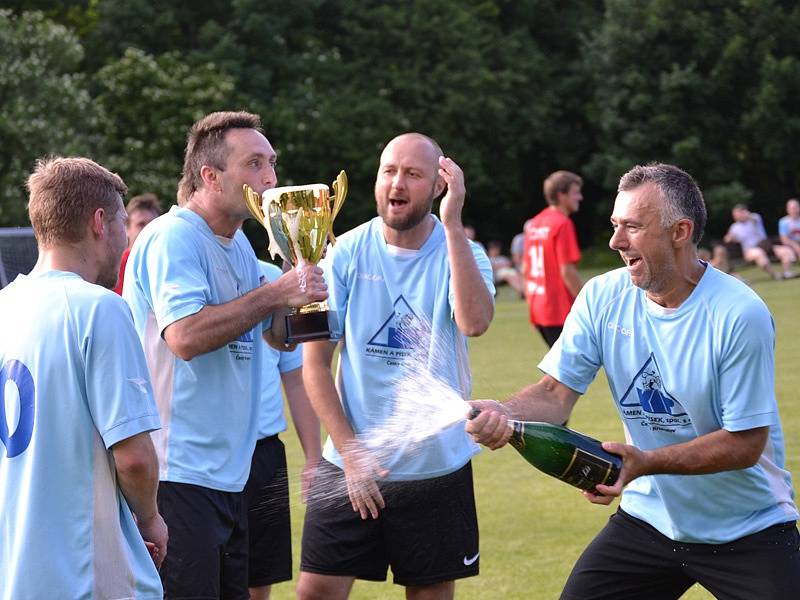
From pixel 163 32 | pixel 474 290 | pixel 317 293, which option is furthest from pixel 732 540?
pixel 163 32

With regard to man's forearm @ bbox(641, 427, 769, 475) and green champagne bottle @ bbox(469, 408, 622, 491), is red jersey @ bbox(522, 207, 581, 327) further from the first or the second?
green champagne bottle @ bbox(469, 408, 622, 491)

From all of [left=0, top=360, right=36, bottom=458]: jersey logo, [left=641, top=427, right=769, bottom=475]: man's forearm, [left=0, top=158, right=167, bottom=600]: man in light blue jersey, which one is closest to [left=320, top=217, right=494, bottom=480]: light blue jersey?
[left=641, top=427, right=769, bottom=475]: man's forearm

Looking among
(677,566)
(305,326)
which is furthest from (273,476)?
(677,566)

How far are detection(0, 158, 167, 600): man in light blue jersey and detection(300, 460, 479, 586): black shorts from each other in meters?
1.78

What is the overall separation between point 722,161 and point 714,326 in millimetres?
44509

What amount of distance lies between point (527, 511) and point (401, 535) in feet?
11.5

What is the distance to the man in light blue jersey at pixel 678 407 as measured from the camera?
14.8 ft

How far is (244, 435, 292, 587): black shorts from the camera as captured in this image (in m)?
6.05

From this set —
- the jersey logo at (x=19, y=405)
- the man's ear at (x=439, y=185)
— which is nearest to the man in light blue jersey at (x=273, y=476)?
the man's ear at (x=439, y=185)

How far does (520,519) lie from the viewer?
8594 millimetres

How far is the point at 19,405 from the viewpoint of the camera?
12.0 ft

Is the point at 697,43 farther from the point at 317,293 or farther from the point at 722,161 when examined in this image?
the point at 317,293

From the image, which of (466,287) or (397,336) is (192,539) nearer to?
(397,336)

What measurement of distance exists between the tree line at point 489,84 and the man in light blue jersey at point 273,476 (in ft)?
108
